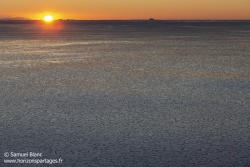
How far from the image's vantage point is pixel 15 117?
1041 centimetres

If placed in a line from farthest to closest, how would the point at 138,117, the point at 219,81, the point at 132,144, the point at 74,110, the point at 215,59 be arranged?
the point at 215,59
the point at 219,81
the point at 74,110
the point at 138,117
the point at 132,144

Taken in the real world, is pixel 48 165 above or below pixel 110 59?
below

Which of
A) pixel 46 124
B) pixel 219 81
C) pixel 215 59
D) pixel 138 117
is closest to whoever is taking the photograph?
pixel 46 124

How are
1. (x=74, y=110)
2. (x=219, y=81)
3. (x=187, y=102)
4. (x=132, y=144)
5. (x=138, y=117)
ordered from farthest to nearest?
1. (x=219, y=81)
2. (x=187, y=102)
3. (x=74, y=110)
4. (x=138, y=117)
5. (x=132, y=144)

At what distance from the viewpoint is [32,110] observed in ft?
36.6

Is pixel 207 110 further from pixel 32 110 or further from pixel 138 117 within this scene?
pixel 32 110

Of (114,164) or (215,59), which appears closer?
(114,164)

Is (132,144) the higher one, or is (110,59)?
(110,59)

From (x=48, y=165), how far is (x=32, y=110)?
4.29 meters

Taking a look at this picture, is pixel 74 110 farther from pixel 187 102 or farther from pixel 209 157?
pixel 209 157

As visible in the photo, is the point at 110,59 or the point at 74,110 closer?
the point at 74,110

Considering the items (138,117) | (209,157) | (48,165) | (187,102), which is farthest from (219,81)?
(48,165)

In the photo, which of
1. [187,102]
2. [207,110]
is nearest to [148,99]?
[187,102]

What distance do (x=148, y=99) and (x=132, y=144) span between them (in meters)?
4.49
